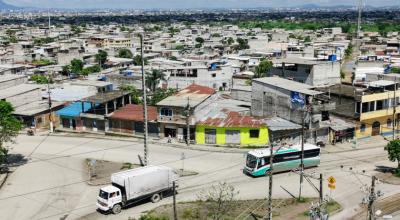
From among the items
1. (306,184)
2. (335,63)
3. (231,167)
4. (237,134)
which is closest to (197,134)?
(237,134)

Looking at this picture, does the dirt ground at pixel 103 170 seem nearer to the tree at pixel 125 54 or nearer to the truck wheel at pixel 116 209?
the truck wheel at pixel 116 209

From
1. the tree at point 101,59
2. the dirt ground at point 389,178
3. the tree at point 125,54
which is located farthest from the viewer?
the tree at point 125,54

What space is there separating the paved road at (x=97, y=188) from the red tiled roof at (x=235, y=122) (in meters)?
3.16

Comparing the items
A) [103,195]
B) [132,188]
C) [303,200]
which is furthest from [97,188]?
[303,200]

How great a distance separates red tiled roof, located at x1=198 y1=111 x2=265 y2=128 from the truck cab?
16007 mm

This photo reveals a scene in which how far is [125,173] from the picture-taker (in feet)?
95.7

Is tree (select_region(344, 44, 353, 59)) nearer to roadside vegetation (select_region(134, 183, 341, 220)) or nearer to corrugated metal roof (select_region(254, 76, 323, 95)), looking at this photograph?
corrugated metal roof (select_region(254, 76, 323, 95))

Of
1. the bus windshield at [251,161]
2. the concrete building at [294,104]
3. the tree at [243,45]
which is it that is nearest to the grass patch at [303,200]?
the bus windshield at [251,161]

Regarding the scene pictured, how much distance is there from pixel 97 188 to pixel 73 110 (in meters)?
20.0

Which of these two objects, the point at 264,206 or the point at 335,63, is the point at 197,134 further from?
the point at 335,63

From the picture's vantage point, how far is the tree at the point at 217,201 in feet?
88.7

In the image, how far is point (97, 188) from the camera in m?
32.7

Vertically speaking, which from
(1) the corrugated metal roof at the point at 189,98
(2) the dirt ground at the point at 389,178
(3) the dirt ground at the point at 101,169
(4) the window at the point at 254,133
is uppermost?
(1) the corrugated metal roof at the point at 189,98

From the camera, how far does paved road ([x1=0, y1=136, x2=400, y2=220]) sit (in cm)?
2959
